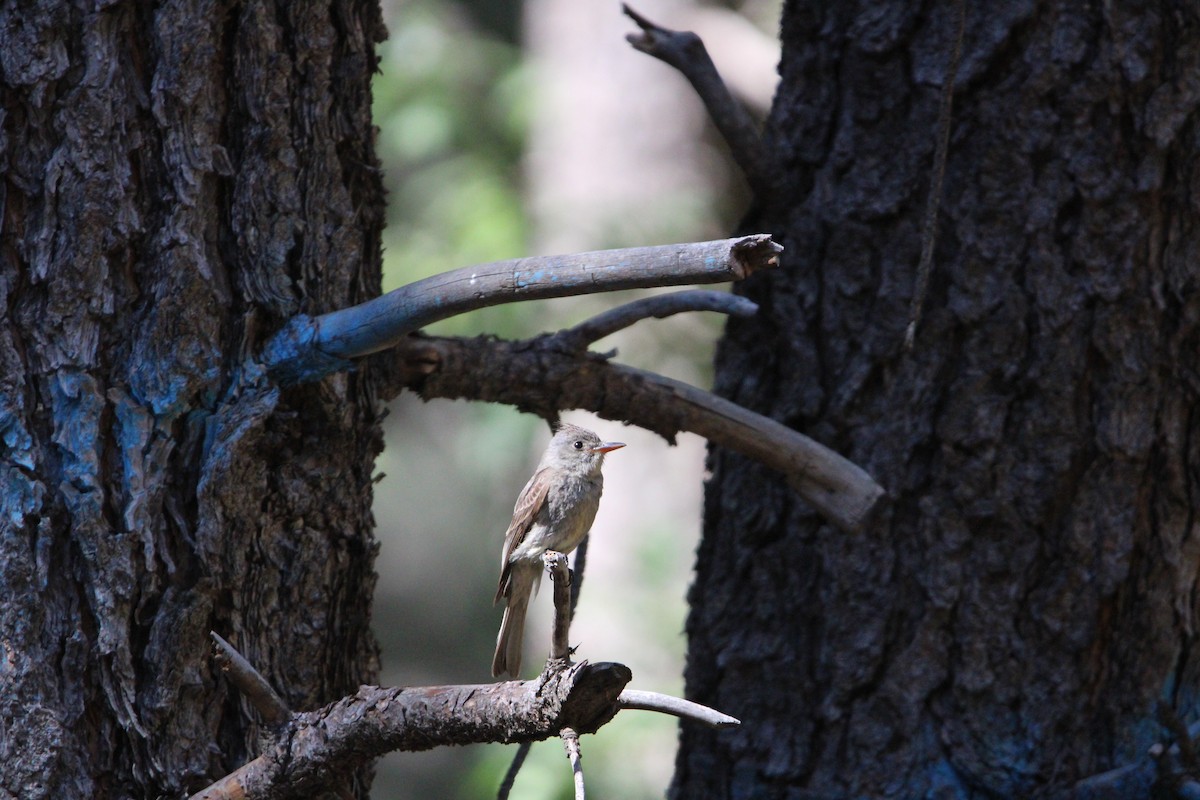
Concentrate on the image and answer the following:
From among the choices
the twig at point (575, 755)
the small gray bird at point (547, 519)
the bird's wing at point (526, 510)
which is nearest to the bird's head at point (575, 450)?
the small gray bird at point (547, 519)

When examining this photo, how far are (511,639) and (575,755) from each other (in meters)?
1.03

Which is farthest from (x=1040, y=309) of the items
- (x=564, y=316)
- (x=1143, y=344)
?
(x=564, y=316)

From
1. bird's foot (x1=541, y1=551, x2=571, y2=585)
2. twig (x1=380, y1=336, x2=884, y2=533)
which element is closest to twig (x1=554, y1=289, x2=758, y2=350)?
twig (x1=380, y1=336, x2=884, y2=533)

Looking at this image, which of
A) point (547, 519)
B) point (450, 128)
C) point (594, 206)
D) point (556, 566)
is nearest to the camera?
point (556, 566)

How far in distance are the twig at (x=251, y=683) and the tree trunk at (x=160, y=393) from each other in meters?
0.19

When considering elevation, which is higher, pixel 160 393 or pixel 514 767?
pixel 160 393

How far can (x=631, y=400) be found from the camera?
8.45ft

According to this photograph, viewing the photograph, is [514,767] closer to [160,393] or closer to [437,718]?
[437,718]

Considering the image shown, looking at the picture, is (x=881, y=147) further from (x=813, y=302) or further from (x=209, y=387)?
(x=209, y=387)

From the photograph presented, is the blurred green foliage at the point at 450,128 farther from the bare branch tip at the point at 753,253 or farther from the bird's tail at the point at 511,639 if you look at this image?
the bare branch tip at the point at 753,253

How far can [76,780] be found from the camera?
76.1 inches

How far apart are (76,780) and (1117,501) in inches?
100

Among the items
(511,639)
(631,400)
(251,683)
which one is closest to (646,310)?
(631,400)

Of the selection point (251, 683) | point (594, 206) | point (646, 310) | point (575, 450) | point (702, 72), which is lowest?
point (251, 683)
